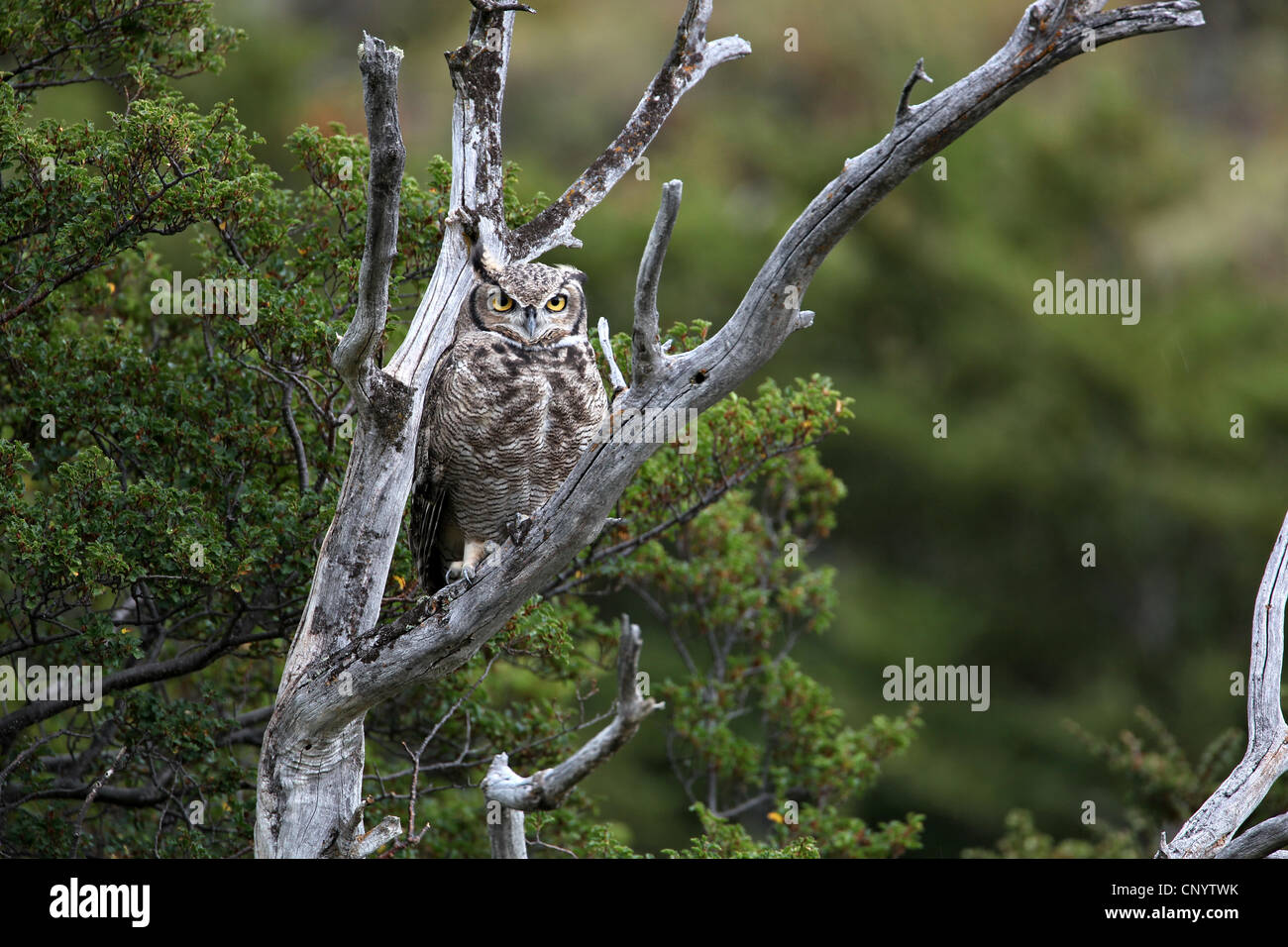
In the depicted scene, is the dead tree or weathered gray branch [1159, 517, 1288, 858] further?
weathered gray branch [1159, 517, 1288, 858]

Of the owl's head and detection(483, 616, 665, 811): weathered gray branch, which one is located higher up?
the owl's head

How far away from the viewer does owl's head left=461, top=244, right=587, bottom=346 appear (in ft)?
17.5

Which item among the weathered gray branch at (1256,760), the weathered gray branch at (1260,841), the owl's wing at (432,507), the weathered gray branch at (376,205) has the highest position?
the weathered gray branch at (376,205)

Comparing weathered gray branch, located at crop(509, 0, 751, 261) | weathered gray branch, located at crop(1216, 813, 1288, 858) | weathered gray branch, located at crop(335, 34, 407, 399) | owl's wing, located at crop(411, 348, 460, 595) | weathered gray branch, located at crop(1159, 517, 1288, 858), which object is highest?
weathered gray branch, located at crop(509, 0, 751, 261)

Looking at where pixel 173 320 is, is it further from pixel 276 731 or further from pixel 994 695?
pixel 994 695

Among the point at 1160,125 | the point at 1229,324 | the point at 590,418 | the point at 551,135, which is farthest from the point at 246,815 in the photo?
the point at 551,135

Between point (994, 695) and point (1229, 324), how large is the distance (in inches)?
230

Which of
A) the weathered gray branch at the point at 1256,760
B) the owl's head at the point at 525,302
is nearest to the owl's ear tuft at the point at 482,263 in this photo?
the owl's head at the point at 525,302

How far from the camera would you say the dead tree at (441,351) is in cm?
376

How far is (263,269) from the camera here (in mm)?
6246

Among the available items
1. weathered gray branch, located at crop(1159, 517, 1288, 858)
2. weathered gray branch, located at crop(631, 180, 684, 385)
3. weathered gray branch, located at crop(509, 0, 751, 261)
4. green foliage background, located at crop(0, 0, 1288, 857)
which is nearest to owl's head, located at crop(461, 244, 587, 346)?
weathered gray branch, located at crop(509, 0, 751, 261)

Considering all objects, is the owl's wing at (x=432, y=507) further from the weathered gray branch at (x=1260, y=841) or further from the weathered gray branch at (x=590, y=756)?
the weathered gray branch at (x=1260, y=841)

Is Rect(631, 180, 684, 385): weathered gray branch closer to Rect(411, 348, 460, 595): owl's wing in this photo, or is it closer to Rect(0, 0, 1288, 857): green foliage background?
Rect(411, 348, 460, 595): owl's wing

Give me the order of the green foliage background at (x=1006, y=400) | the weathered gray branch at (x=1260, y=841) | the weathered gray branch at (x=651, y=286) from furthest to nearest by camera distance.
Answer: the green foliage background at (x=1006, y=400), the weathered gray branch at (x=1260, y=841), the weathered gray branch at (x=651, y=286)
